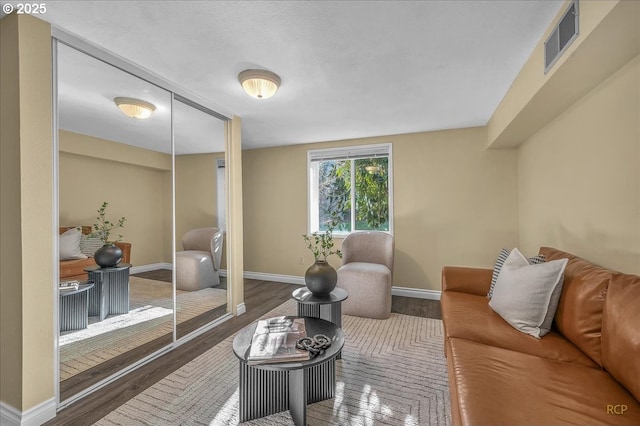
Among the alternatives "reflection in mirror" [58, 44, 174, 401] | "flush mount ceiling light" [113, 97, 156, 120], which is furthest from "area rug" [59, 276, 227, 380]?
"flush mount ceiling light" [113, 97, 156, 120]

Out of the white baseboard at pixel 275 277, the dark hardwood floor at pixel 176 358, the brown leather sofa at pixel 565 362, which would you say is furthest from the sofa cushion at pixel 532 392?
the white baseboard at pixel 275 277

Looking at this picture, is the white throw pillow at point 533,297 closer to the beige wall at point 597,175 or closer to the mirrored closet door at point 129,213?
the beige wall at point 597,175

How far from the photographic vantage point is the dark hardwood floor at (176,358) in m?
1.74

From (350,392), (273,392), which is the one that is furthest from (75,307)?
(350,392)

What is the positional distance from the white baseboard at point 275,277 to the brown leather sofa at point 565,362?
3167 millimetres

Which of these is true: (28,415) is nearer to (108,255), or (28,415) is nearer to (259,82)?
(108,255)

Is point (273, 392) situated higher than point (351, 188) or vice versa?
point (351, 188)

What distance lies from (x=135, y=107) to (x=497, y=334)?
318 cm

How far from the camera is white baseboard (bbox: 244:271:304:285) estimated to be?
4.77m

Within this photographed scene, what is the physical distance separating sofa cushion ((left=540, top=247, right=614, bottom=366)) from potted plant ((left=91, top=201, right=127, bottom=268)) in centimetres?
312

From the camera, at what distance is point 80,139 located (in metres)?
1.99

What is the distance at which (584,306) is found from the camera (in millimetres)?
1478

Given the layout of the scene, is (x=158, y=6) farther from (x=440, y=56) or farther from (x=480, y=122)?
(x=480, y=122)

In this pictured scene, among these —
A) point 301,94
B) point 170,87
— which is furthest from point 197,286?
point 301,94
